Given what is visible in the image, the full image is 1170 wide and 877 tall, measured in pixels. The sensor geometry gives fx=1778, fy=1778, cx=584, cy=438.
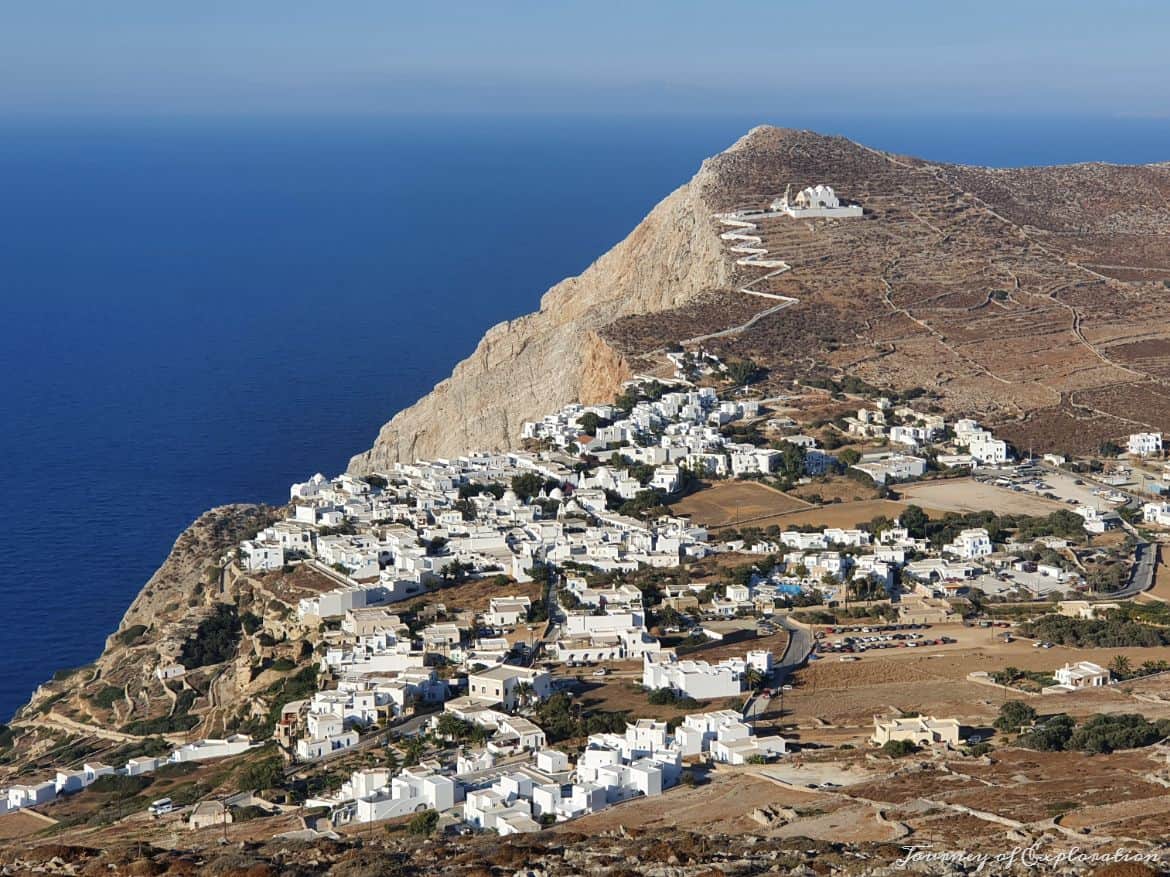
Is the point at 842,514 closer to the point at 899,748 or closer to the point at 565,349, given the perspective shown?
the point at 899,748

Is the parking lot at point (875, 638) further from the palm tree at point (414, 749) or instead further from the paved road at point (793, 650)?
the palm tree at point (414, 749)

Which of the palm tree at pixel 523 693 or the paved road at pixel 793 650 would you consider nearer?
the palm tree at pixel 523 693

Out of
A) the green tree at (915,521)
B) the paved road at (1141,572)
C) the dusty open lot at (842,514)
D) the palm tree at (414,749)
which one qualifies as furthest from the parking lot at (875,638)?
the palm tree at (414,749)

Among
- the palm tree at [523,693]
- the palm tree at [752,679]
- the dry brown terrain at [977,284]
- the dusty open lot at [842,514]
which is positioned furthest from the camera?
the dry brown terrain at [977,284]

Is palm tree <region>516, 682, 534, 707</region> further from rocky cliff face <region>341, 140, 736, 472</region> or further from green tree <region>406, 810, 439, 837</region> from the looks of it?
rocky cliff face <region>341, 140, 736, 472</region>

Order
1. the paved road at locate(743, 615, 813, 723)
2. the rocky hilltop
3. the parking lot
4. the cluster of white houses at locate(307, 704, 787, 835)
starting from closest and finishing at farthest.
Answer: the cluster of white houses at locate(307, 704, 787, 835) < the paved road at locate(743, 615, 813, 723) < the parking lot < the rocky hilltop

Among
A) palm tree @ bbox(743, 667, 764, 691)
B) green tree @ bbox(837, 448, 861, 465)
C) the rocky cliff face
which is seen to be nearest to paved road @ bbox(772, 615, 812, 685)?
palm tree @ bbox(743, 667, 764, 691)

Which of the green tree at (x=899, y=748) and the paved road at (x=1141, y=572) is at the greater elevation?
the green tree at (x=899, y=748)
